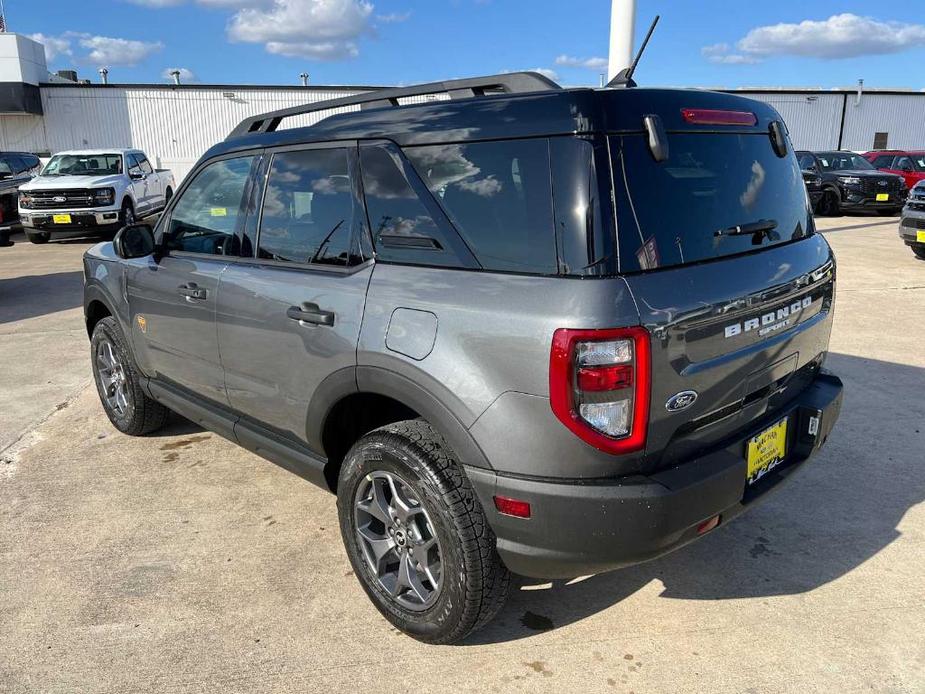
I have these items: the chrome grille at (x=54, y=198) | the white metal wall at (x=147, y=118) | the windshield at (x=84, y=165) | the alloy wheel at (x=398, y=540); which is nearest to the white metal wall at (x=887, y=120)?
the white metal wall at (x=147, y=118)

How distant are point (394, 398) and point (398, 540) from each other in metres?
0.58

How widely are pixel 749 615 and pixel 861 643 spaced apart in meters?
0.37

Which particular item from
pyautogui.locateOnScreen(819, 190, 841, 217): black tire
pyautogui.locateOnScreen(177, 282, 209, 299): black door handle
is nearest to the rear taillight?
pyautogui.locateOnScreen(177, 282, 209, 299): black door handle

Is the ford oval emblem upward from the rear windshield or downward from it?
downward

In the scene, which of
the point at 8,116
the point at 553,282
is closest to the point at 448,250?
the point at 553,282

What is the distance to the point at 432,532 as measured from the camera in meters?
2.45

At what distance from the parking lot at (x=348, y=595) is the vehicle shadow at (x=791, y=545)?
0.01 meters

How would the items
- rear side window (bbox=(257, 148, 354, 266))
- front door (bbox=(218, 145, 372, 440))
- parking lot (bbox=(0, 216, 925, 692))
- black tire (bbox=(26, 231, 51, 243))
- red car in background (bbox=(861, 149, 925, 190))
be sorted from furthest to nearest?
red car in background (bbox=(861, 149, 925, 190))
black tire (bbox=(26, 231, 51, 243))
rear side window (bbox=(257, 148, 354, 266))
front door (bbox=(218, 145, 372, 440))
parking lot (bbox=(0, 216, 925, 692))

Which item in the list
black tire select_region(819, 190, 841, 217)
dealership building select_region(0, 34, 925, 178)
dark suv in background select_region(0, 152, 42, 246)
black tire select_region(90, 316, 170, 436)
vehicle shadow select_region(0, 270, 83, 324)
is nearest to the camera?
black tire select_region(90, 316, 170, 436)

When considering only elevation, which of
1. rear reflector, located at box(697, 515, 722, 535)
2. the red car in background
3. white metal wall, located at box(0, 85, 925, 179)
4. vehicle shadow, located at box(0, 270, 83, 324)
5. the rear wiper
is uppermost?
white metal wall, located at box(0, 85, 925, 179)

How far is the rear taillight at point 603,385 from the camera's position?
6.53ft

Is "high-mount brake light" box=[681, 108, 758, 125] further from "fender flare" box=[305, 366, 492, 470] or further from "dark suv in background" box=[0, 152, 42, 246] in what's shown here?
"dark suv in background" box=[0, 152, 42, 246]

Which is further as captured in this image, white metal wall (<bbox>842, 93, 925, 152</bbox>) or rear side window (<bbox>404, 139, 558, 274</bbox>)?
white metal wall (<bbox>842, 93, 925, 152</bbox>)

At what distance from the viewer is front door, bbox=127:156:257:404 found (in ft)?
11.0
